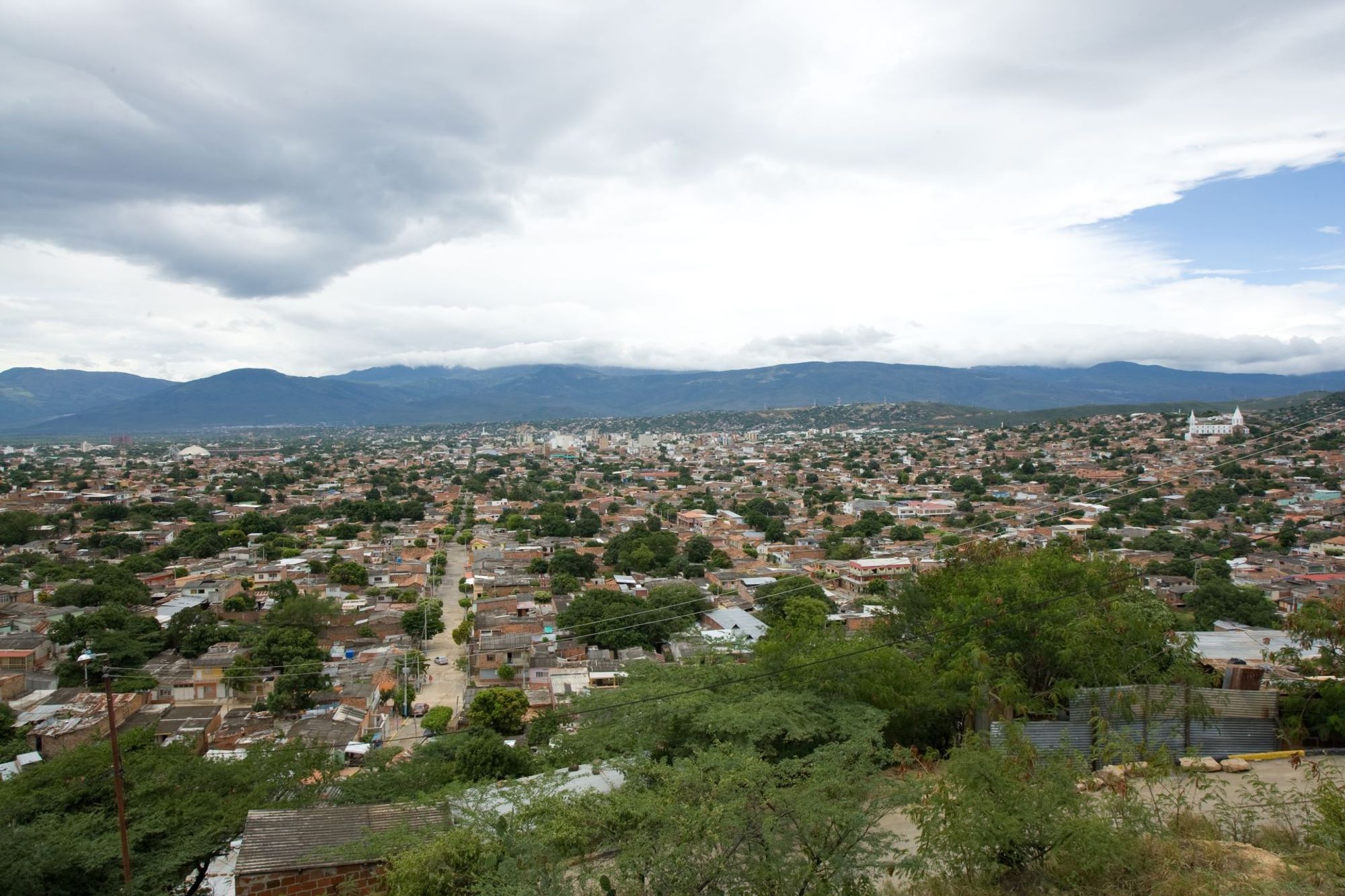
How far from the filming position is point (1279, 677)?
23.5 ft

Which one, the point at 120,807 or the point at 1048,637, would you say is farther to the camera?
the point at 1048,637

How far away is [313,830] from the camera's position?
516 centimetres

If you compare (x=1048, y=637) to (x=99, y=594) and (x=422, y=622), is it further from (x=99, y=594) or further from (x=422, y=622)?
(x=99, y=594)

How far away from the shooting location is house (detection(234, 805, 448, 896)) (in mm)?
4812

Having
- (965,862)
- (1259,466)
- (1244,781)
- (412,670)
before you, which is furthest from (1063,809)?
(1259,466)

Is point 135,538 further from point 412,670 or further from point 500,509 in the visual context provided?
point 412,670

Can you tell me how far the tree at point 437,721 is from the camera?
12688 millimetres

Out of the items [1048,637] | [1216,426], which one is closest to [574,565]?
[1048,637]

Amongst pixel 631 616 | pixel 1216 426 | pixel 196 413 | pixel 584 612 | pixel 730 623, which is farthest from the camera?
pixel 196 413

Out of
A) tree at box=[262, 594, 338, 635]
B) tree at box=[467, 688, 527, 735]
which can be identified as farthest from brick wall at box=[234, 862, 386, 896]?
tree at box=[262, 594, 338, 635]

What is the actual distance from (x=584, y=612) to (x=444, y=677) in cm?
378

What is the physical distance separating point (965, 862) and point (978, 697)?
2.98 m

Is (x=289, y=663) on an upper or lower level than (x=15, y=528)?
lower

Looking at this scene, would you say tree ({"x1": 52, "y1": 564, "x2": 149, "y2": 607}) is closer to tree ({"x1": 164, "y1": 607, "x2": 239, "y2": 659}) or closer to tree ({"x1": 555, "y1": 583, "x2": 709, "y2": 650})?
tree ({"x1": 164, "y1": 607, "x2": 239, "y2": 659})
